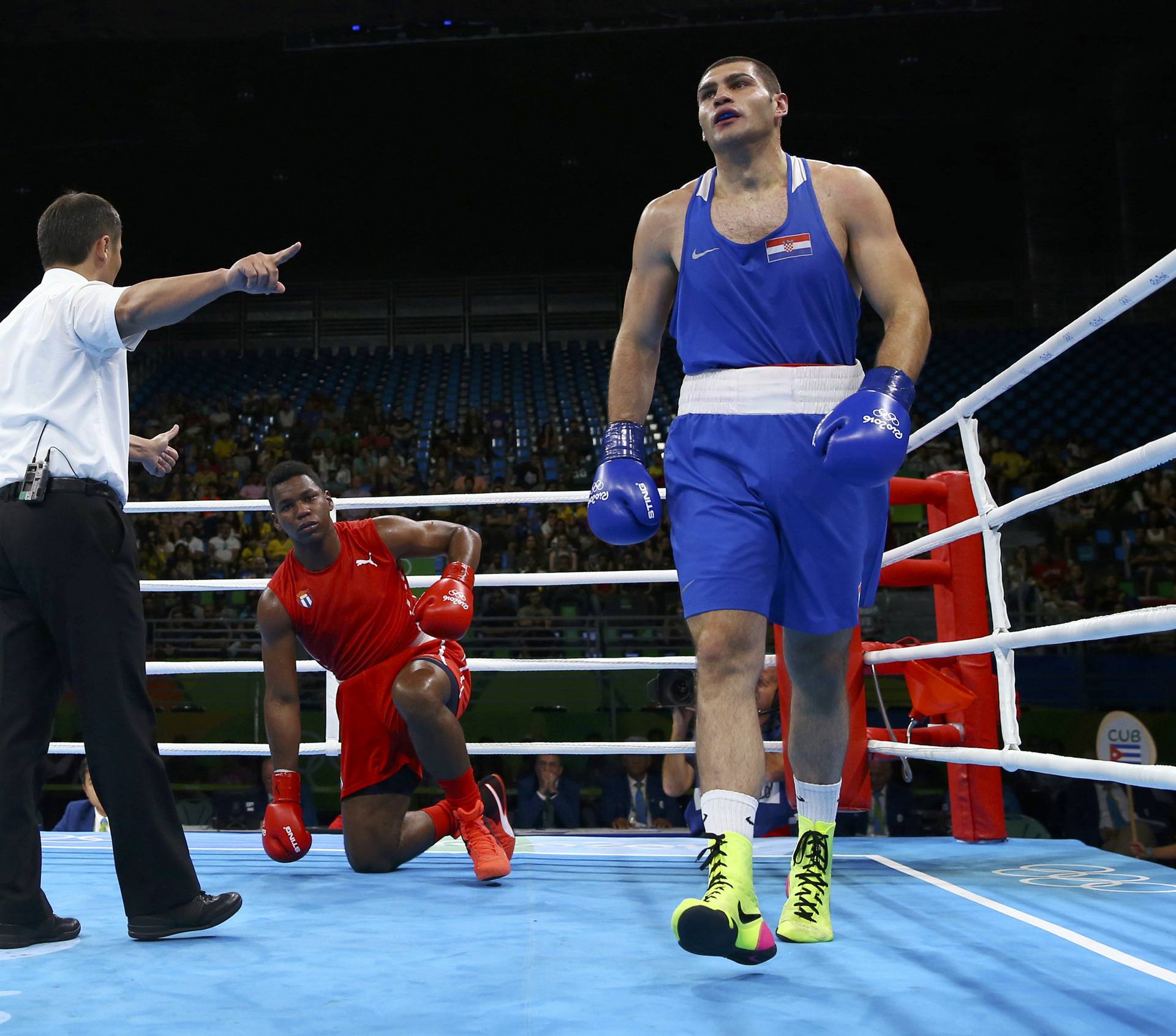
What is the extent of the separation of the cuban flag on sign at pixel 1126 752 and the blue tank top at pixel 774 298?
14.3ft

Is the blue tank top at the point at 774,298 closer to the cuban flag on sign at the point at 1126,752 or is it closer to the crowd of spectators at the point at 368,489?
the cuban flag on sign at the point at 1126,752

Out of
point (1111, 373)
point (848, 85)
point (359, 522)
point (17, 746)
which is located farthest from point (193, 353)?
point (17, 746)

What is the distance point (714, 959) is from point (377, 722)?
1.34 m

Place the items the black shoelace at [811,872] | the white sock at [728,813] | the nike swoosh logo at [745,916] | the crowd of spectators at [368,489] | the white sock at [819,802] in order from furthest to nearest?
the crowd of spectators at [368,489] → the white sock at [819,802] → the black shoelace at [811,872] → the white sock at [728,813] → the nike swoosh logo at [745,916]

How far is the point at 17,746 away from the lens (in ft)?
5.98

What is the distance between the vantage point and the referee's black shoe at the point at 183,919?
70.2 inches

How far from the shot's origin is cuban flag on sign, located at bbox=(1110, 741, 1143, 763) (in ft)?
17.6

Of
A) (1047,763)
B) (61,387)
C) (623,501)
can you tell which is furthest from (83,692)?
(1047,763)

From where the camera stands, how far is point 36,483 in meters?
1.81

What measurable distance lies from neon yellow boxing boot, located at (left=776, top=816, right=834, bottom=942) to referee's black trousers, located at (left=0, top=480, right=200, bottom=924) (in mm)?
991

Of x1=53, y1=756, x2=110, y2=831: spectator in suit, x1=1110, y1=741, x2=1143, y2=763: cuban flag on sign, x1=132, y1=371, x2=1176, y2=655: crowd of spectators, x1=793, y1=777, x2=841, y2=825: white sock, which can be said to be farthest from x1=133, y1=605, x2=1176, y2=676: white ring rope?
x1=132, y1=371, x2=1176, y2=655: crowd of spectators

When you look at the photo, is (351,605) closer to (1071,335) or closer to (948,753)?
(948,753)

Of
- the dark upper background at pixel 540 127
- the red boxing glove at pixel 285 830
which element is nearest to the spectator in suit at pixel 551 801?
the red boxing glove at pixel 285 830

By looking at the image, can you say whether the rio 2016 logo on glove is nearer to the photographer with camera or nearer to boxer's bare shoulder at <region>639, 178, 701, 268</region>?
boxer's bare shoulder at <region>639, 178, 701, 268</region>
